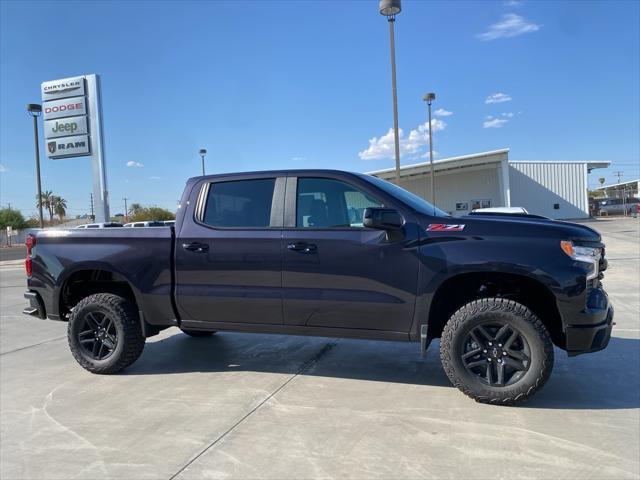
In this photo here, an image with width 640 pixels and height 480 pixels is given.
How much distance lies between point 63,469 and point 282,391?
1.74 m

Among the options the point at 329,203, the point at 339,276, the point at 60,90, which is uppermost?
the point at 60,90

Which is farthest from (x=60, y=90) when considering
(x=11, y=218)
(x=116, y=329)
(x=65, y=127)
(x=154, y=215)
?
(x=11, y=218)

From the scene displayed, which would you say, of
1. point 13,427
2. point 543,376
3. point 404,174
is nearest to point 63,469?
point 13,427

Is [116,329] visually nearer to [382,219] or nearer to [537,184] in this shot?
[382,219]

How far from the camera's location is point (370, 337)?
400 centimetres

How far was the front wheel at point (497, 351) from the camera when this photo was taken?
3594 millimetres

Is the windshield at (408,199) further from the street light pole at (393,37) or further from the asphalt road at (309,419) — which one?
the street light pole at (393,37)

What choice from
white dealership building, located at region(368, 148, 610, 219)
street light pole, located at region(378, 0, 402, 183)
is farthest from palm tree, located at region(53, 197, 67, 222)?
street light pole, located at region(378, 0, 402, 183)

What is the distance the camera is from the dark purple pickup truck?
3600mm

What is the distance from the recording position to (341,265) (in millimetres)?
3982

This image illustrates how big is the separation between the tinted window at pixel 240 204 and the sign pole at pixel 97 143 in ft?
51.9

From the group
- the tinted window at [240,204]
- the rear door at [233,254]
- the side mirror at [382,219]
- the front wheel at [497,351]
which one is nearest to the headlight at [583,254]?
the front wheel at [497,351]

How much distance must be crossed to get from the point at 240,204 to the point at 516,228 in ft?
7.92

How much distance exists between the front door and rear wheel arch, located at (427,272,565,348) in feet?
1.09
